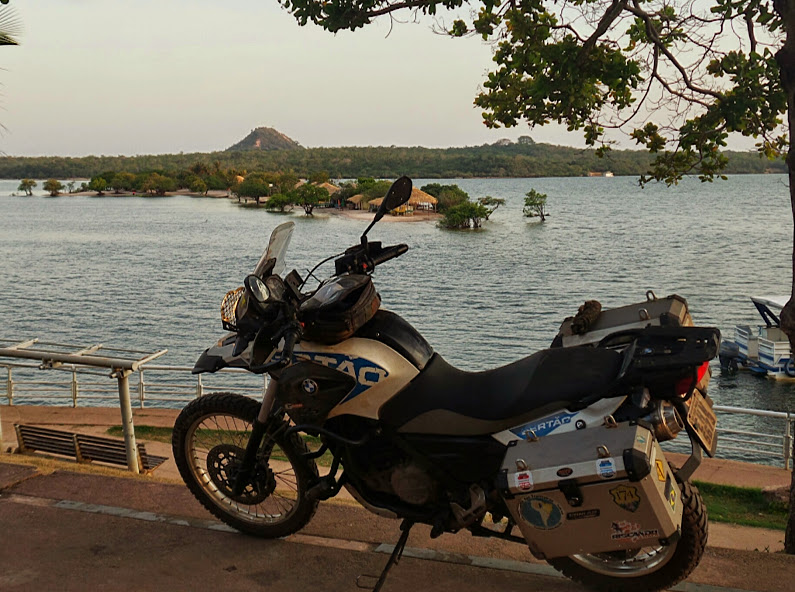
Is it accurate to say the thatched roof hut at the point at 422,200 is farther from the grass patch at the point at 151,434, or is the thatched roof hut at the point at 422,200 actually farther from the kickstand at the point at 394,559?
the kickstand at the point at 394,559

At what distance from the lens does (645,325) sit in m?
3.61

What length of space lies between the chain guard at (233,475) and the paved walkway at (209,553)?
25 cm

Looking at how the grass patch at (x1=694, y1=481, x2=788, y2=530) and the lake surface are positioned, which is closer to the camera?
the grass patch at (x1=694, y1=481, x2=788, y2=530)

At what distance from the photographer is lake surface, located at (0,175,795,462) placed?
1336 inches

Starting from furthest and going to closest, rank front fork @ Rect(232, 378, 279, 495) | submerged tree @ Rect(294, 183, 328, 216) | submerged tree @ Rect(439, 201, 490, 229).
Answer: submerged tree @ Rect(294, 183, 328, 216)
submerged tree @ Rect(439, 201, 490, 229)
front fork @ Rect(232, 378, 279, 495)

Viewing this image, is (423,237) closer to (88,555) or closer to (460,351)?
(460,351)

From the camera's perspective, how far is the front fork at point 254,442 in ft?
13.0

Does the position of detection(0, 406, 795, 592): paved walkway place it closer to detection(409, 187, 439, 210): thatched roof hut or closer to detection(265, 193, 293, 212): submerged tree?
detection(409, 187, 439, 210): thatched roof hut

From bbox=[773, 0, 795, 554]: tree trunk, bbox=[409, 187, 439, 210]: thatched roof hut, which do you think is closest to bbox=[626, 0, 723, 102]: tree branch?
bbox=[773, 0, 795, 554]: tree trunk

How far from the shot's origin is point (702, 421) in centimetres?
335

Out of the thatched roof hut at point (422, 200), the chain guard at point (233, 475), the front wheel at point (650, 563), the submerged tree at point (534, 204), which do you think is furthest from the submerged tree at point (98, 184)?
the front wheel at point (650, 563)

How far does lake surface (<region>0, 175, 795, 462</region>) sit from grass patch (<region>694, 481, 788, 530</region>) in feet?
13.8

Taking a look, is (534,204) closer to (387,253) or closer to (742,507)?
(742,507)

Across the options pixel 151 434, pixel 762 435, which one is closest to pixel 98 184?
pixel 151 434
